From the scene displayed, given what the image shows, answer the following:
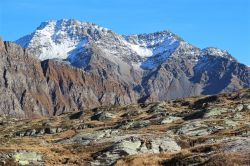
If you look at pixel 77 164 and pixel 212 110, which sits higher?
pixel 212 110

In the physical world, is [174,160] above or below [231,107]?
below

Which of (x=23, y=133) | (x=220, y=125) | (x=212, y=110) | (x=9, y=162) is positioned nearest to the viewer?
(x=9, y=162)

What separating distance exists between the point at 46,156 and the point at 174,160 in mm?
12454

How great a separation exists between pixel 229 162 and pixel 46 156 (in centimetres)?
1831

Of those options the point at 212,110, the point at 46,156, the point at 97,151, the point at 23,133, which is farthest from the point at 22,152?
the point at 23,133

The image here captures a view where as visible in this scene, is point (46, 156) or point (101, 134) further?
point (101, 134)

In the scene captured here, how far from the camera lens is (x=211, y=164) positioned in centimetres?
2936

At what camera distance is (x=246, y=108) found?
10631 cm

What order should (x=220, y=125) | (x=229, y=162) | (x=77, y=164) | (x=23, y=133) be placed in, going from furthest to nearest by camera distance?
(x=23, y=133), (x=220, y=125), (x=77, y=164), (x=229, y=162)

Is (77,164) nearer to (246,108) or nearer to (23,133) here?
(246,108)

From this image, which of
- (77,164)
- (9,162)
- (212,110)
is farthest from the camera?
(212,110)

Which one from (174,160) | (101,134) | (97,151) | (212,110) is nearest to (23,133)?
(212,110)

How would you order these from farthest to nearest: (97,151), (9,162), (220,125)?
(220,125), (97,151), (9,162)

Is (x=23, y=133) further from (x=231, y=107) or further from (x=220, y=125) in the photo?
(x=220, y=125)
